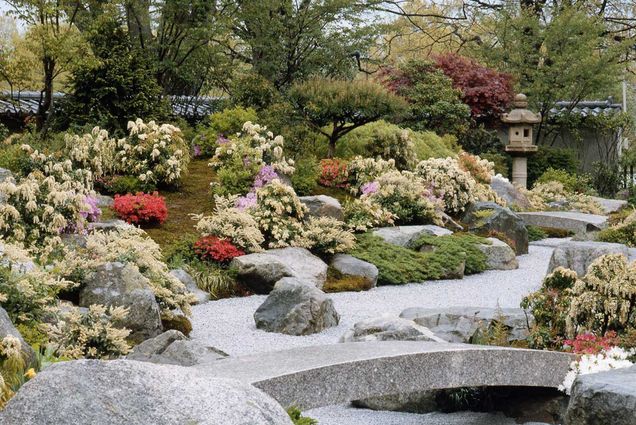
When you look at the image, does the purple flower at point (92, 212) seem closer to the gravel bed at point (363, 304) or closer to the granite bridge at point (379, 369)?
the gravel bed at point (363, 304)

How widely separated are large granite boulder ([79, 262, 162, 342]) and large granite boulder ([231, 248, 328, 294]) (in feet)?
8.12

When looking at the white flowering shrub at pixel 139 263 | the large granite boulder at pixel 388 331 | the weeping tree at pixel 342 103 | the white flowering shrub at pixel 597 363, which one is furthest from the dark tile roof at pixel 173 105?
the white flowering shrub at pixel 597 363

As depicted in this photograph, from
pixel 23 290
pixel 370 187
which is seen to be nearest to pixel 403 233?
pixel 370 187

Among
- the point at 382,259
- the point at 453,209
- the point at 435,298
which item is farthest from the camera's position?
the point at 453,209

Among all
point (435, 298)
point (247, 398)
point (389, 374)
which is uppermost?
point (247, 398)

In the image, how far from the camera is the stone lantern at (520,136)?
811 inches

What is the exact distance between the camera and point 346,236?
12195mm

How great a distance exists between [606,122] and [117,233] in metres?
17.1

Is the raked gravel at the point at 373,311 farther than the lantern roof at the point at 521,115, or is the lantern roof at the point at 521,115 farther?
the lantern roof at the point at 521,115

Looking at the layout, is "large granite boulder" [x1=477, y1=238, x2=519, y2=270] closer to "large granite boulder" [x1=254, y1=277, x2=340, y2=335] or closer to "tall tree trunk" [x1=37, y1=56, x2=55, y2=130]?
"large granite boulder" [x1=254, y1=277, x2=340, y2=335]

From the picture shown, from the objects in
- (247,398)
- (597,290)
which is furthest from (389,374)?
(247,398)

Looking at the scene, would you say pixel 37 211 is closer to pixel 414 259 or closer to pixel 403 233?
pixel 414 259

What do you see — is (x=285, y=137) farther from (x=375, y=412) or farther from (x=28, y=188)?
(x=375, y=412)

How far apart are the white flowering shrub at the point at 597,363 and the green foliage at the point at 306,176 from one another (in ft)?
27.8
